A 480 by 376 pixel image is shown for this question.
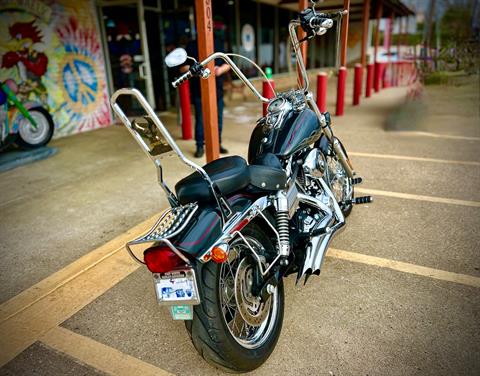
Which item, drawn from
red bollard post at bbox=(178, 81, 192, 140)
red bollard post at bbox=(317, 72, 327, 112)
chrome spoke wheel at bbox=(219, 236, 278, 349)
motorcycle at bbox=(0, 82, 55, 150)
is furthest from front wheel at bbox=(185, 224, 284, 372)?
red bollard post at bbox=(317, 72, 327, 112)

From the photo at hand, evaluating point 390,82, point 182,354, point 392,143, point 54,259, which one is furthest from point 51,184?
point 390,82

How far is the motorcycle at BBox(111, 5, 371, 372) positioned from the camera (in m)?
1.71

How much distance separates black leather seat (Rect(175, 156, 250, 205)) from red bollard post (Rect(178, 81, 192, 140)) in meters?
4.40

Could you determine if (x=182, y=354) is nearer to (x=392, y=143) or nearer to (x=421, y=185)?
(x=421, y=185)

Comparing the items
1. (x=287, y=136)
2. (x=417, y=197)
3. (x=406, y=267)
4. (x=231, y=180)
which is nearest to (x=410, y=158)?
(x=417, y=197)

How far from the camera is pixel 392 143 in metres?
6.02

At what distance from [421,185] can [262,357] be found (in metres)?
3.11

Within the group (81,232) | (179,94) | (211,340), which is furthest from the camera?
(179,94)

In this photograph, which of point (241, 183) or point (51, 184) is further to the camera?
point (51, 184)

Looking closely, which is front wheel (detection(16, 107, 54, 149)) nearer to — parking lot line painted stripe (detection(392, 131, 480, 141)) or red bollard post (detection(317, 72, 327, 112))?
red bollard post (detection(317, 72, 327, 112))

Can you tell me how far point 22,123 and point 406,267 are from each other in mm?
5601

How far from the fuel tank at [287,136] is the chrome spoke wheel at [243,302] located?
665 mm

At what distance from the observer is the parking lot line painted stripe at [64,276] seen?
8.44 feet

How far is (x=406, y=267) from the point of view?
2.82m
